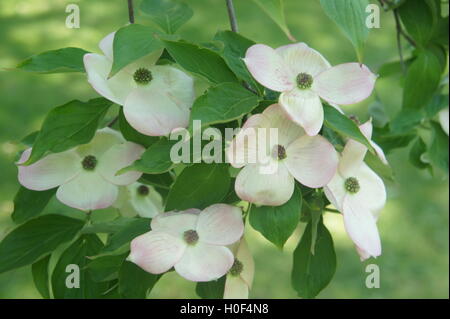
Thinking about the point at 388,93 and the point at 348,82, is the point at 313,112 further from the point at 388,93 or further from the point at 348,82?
the point at 388,93

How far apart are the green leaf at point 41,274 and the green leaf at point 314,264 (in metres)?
0.26

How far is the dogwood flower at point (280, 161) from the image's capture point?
534 mm

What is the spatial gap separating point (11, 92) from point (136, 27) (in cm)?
178

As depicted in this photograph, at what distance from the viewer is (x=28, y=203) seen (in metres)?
0.68

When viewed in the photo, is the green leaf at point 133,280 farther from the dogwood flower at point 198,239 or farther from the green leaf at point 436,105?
the green leaf at point 436,105

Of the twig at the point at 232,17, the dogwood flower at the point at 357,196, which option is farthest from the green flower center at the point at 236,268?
the twig at the point at 232,17

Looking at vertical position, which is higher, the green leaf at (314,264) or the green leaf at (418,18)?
the green leaf at (418,18)

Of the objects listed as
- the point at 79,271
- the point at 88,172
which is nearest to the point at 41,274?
the point at 79,271

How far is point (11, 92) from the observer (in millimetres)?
2191

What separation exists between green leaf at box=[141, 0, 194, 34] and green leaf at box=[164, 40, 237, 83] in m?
0.09

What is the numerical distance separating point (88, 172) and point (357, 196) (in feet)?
0.81

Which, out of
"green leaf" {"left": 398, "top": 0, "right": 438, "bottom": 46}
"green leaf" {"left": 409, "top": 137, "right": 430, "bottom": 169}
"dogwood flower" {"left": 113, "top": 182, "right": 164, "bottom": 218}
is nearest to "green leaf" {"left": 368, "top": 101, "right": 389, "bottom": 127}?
"green leaf" {"left": 409, "top": 137, "right": 430, "bottom": 169}

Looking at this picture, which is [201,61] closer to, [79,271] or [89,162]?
[89,162]

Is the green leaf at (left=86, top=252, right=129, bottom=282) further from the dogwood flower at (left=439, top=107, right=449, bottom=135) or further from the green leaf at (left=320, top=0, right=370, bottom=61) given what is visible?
the dogwood flower at (left=439, top=107, right=449, bottom=135)
